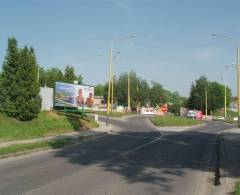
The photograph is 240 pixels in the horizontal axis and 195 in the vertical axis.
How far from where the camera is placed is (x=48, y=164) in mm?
14992

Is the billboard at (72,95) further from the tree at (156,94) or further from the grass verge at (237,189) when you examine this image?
the tree at (156,94)

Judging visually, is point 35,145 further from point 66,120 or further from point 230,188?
point 66,120

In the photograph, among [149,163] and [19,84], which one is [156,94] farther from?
[149,163]

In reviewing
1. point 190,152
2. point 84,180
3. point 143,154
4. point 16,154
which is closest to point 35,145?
point 16,154

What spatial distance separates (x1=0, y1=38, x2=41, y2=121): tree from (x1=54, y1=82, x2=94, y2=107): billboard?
997cm

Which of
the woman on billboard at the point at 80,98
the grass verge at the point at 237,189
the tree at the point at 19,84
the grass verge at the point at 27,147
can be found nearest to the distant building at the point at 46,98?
the woman on billboard at the point at 80,98

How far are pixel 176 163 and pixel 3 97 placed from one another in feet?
59.6

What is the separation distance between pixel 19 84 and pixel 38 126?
3063mm

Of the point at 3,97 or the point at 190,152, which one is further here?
the point at 3,97

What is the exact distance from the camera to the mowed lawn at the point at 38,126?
87.9 feet

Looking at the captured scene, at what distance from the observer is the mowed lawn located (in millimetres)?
26781

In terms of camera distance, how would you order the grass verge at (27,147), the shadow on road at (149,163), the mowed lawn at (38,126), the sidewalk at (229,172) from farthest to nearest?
the mowed lawn at (38,126)
the grass verge at (27,147)
the shadow on road at (149,163)
the sidewalk at (229,172)

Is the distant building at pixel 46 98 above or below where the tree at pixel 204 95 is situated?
below

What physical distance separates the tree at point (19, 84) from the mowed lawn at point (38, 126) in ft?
2.37
